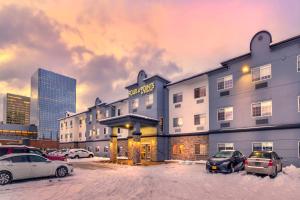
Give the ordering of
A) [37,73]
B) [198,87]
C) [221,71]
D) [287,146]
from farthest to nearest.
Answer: [37,73], [198,87], [221,71], [287,146]

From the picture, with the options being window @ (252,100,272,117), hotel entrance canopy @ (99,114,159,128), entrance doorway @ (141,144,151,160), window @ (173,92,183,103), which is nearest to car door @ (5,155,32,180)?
hotel entrance canopy @ (99,114,159,128)

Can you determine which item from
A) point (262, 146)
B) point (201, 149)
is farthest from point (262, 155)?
point (201, 149)

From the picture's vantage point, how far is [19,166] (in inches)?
542

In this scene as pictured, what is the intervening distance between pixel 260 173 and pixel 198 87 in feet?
47.8

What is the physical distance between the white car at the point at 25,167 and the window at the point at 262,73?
18206 mm

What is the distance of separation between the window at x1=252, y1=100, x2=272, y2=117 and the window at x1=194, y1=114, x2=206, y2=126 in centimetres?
622

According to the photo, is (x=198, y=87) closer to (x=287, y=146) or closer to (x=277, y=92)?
(x=277, y=92)

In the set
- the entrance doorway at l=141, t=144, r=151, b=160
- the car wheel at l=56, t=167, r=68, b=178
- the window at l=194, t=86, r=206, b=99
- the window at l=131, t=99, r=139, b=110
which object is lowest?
the entrance doorway at l=141, t=144, r=151, b=160

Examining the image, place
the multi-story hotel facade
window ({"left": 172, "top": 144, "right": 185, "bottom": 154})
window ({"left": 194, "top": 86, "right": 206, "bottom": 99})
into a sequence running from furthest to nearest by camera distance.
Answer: window ({"left": 172, "top": 144, "right": 185, "bottom": 154}) < window ({"left": 194, "top": 86, "right": 206, "bottom": 99}) < the multi-story hotel facade

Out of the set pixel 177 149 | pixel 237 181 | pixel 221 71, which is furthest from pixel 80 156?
pixel 237 181

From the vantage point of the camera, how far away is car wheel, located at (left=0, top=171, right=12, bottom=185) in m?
13.0

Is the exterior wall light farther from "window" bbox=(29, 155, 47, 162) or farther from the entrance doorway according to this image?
"window" bbox=(29, 155, 47, 162)

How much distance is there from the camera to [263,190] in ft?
37.1

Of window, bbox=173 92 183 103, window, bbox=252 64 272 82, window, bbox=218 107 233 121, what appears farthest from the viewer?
window, bbox=173 92 183 103
